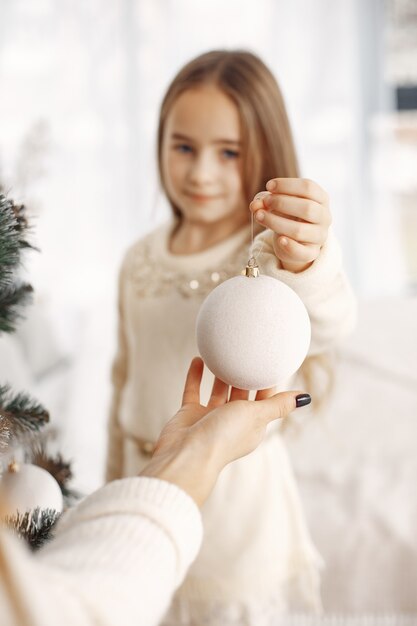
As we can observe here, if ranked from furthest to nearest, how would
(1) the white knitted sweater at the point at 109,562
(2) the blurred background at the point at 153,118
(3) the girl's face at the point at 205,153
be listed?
(2) the blurred background at the point at 153,118
(3) the girl's face at the point at 205,153
(1) the white knitted sweater at the point at 109,562

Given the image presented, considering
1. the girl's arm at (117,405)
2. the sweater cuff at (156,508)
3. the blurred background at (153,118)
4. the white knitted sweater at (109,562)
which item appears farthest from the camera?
the blurred background at (153,118)

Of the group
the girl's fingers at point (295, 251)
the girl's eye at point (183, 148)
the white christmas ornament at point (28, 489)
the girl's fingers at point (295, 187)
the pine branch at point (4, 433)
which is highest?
the girl's fingers at point (295, 187)

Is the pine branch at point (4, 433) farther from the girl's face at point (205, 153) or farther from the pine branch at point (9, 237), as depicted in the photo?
the girl's face at point (205, 153)

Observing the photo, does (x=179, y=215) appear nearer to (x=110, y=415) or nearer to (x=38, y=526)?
(x=110, y=415)

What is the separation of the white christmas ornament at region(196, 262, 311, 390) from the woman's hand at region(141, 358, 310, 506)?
1.6 inches

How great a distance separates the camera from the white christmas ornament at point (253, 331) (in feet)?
1.97

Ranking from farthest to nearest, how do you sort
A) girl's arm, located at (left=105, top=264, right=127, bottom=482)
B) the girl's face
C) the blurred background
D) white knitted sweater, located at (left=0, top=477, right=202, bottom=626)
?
the blurred background
girl's arm, located at (left=105, top=264, right=127, bottom=482)
the girl's face
white knitted sweater, located at (left=0, top=477, right=202, bottom=626)

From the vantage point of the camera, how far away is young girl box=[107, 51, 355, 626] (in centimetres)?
104

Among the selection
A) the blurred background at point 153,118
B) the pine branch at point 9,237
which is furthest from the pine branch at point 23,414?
the blurred background at point 153,118

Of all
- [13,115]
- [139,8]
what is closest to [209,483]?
[13,115]

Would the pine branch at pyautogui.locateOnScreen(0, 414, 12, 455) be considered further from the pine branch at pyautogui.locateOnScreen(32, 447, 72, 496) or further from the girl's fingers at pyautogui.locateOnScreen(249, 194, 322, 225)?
the girl's fingers at pyautogui.locateOnScreen(249, 194, 322, 225)

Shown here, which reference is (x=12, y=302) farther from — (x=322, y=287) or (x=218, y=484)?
(x=218, y=484)

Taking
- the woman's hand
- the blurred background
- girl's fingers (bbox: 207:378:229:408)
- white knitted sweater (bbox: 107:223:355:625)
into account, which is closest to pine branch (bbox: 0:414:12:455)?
the woman's hand

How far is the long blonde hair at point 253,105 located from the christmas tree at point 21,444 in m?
0.45
